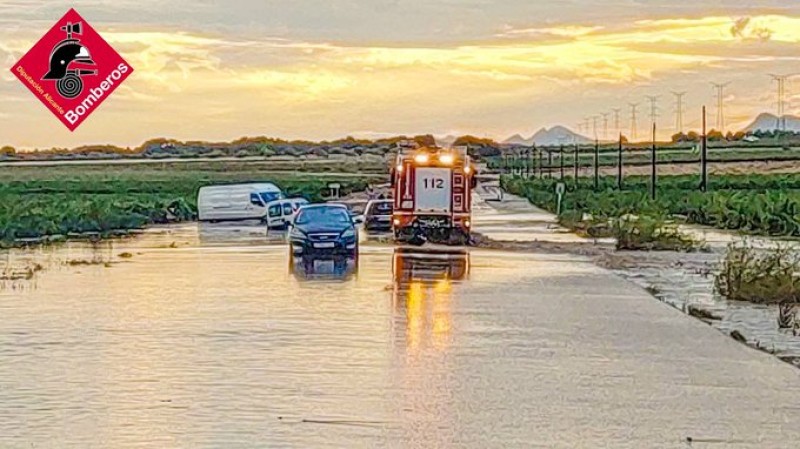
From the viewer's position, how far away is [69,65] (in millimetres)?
31375

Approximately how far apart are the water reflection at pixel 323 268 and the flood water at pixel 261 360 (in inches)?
8.1

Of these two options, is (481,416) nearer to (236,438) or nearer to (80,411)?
(236,438)

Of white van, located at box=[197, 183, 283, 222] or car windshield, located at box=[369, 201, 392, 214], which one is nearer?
car windshield, located at box=[369, 201, 392, 214]

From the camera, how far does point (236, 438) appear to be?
424 inches

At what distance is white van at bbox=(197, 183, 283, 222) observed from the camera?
2714 inches

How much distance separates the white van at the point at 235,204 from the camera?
226 ft

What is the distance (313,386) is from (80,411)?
2357mm

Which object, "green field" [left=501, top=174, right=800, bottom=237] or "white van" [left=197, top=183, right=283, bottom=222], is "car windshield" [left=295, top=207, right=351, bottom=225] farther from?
"white van" [left=197, top=183, right=283, bottom=222]

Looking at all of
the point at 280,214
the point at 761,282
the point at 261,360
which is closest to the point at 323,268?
the point at 761,282

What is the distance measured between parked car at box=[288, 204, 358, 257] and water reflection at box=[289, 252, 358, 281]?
24 cm

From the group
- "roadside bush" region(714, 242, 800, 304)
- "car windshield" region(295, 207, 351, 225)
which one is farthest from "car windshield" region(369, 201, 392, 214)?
"roadside bush" region(714, 242, 800, 304)

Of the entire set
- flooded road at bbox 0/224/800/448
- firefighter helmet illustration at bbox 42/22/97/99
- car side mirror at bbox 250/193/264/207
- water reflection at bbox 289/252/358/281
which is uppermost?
firefighter helmet illustration at bbox 42/22/97/99

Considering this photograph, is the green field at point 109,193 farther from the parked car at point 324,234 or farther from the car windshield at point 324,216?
the parked car at point 324,234

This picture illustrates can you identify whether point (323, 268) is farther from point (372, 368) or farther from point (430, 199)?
point (372, 368)
